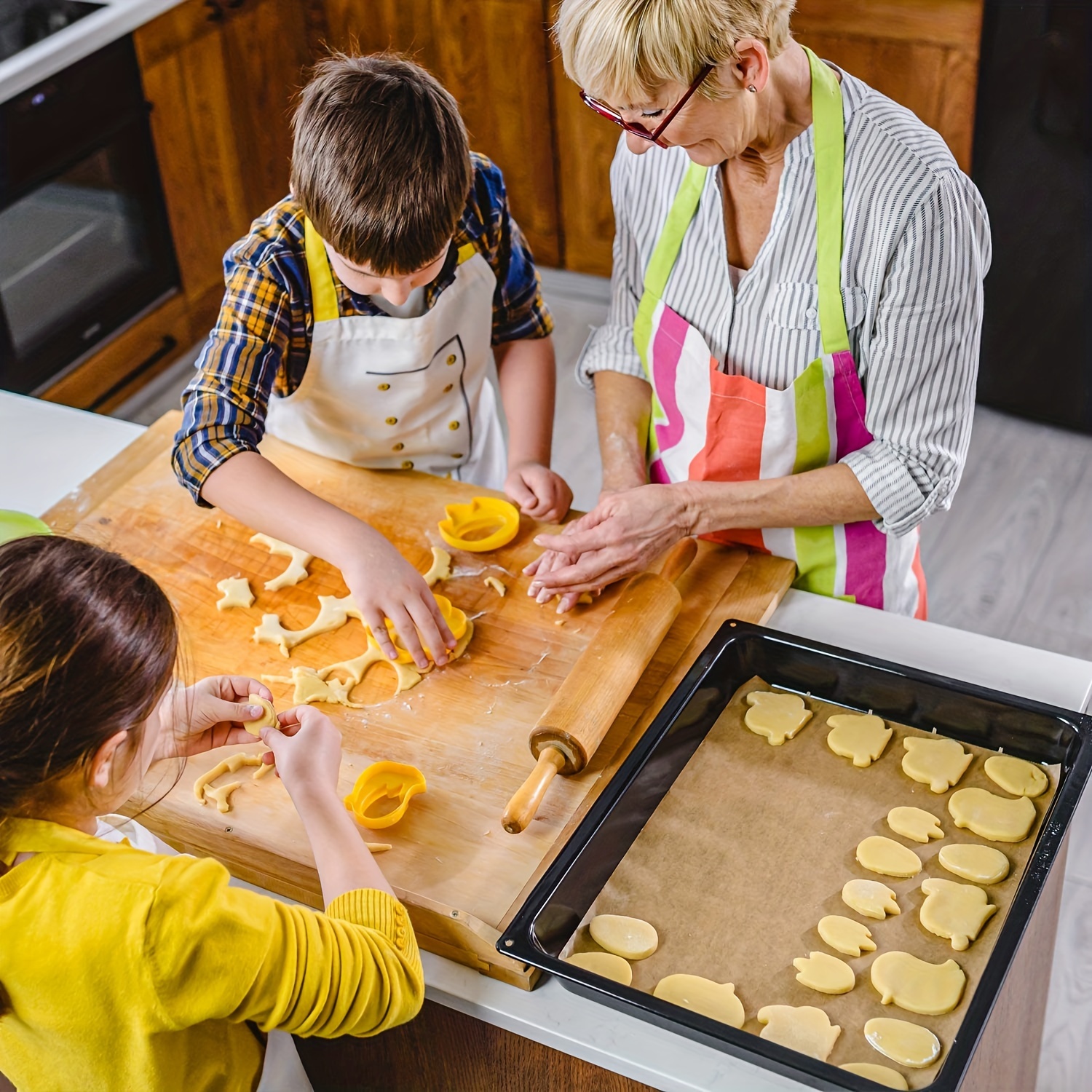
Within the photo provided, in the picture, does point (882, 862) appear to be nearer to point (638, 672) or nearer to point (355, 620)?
point (638, 672)

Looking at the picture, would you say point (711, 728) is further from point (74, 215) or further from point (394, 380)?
point (74, 215)

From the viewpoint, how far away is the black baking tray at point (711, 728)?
910 mm

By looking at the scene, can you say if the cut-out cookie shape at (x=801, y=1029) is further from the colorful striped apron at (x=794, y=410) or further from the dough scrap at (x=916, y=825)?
the colorful striped apron at (x=794, y=410)

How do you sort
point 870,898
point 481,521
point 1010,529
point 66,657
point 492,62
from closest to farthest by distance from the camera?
point 66,657 < point 870,898 < point 481,521 < point 1010,529 < point 492,62

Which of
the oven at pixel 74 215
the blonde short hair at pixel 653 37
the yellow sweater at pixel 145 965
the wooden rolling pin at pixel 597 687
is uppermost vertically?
the blonde short hair at pixel 653 37

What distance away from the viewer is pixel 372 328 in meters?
1.40

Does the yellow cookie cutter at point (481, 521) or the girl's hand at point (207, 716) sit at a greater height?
the girl's hand at point (207, 716)

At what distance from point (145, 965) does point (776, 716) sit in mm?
620

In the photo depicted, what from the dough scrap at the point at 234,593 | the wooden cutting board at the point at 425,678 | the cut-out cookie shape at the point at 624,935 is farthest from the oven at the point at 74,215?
the cut-out cookie shape at the point at 624,935

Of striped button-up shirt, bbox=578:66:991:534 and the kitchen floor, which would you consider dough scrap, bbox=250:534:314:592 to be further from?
the kitchen floor

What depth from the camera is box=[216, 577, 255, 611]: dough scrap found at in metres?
1.31

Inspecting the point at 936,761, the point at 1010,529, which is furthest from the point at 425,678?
the point at 1010,529

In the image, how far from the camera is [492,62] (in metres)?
3.05

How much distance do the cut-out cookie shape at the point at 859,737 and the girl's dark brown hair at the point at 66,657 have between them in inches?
24.3
